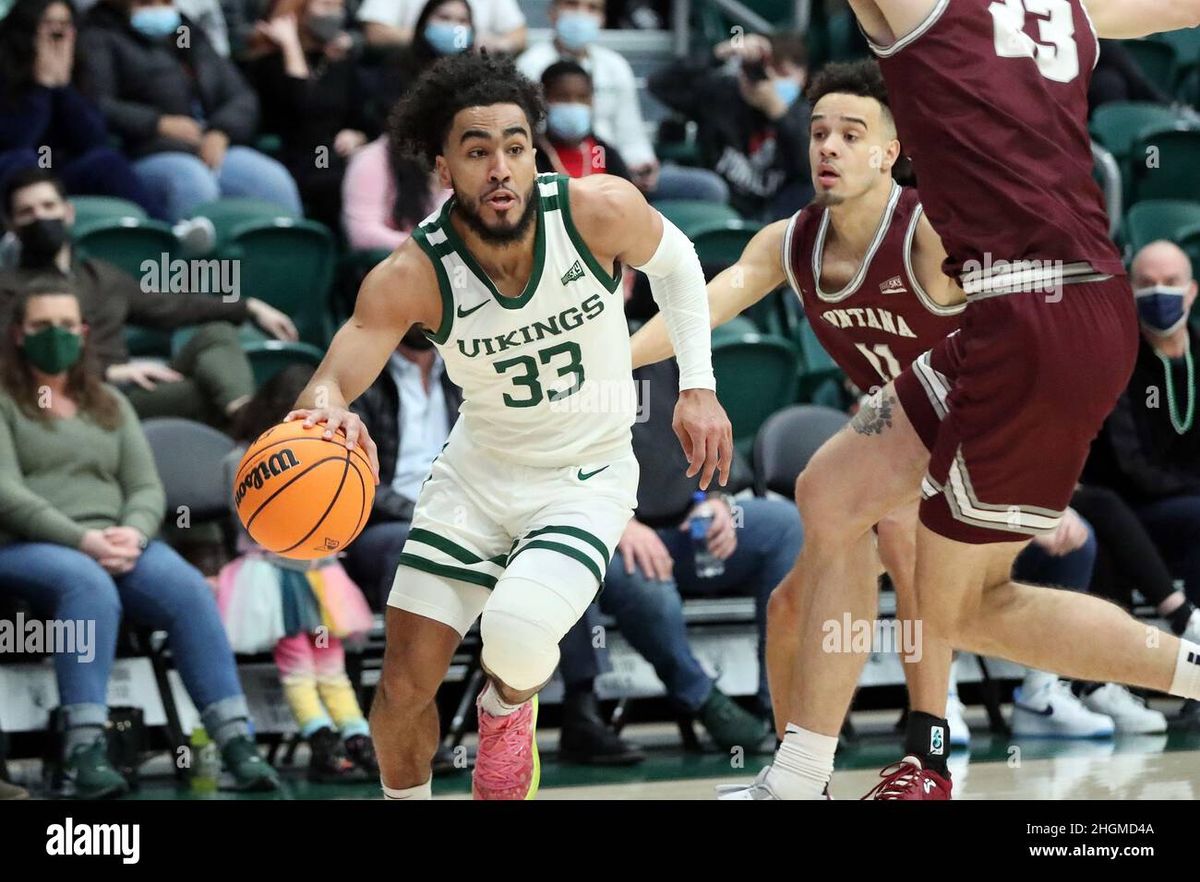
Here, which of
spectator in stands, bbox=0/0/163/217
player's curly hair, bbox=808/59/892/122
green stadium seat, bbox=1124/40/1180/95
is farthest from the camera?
green stadium seat, bbox=1124/40/1180/95

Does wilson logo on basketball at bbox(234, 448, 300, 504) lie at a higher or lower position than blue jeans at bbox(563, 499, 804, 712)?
higher

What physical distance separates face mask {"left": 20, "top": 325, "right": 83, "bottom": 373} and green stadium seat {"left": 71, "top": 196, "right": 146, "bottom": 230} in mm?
1353

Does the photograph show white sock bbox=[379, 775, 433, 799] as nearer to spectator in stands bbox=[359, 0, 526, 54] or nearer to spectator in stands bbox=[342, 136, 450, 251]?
spectator in stands bbox=[342, 136, 450, 251]

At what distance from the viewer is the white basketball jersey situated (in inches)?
179

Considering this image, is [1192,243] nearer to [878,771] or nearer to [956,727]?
[956,727]

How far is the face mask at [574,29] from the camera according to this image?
9.10 metres

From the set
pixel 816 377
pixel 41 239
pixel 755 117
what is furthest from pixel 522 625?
pixel 755 117

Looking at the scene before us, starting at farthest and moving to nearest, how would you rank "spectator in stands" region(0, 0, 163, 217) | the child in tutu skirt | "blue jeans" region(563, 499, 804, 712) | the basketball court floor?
"spectator in stands" region(0, 0, 163, 217), "blue jeans" region(563, 499, 804, 712), the child in tutu skirt, the basketball court floor

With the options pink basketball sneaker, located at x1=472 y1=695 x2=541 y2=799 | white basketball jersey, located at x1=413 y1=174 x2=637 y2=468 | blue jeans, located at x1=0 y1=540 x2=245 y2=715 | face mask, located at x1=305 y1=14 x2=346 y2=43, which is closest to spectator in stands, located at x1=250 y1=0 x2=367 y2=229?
face mask, located at x1=305 y1=14 x2=346 y2=43

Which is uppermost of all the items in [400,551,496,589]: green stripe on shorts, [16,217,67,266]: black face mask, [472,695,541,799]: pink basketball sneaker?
[16,217,67,266]: black face mask

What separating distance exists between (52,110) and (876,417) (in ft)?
15.3
